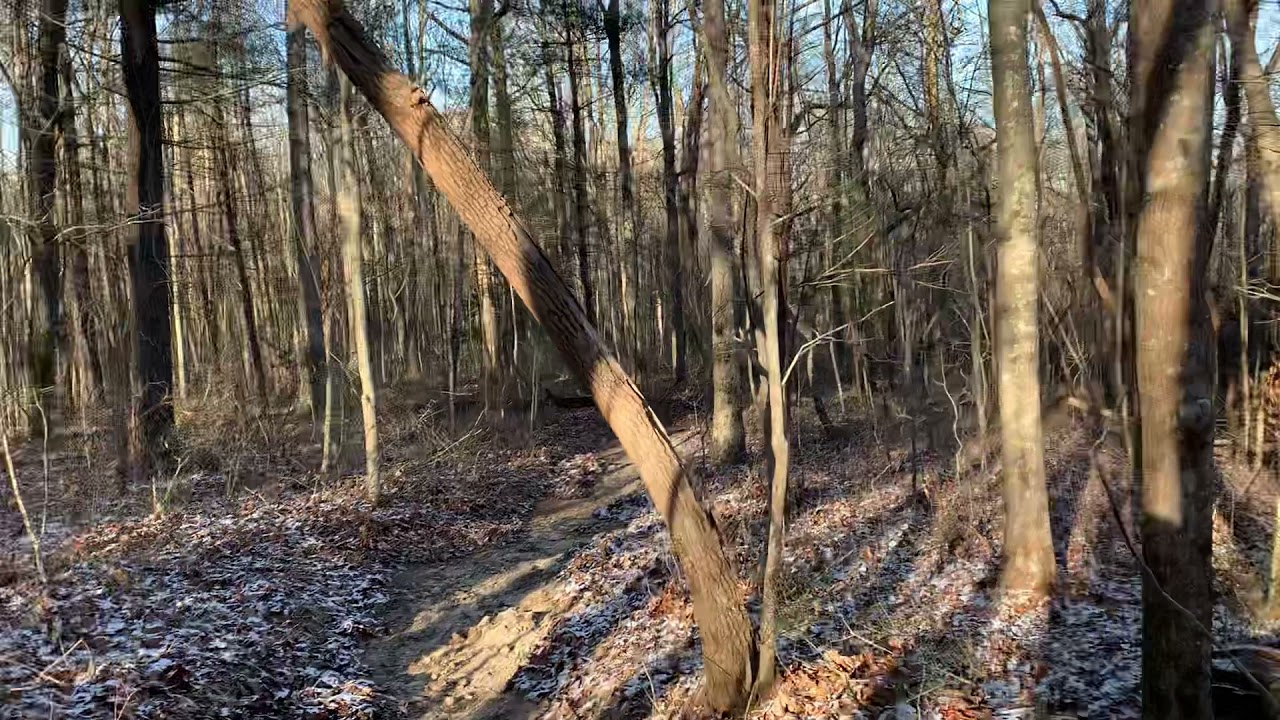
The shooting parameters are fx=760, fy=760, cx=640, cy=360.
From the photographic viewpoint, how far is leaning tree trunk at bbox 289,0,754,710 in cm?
468

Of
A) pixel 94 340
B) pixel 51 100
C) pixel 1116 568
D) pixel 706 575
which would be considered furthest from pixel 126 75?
pixel 1116 568

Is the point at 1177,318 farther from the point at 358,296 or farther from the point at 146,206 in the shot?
the point at 146,206

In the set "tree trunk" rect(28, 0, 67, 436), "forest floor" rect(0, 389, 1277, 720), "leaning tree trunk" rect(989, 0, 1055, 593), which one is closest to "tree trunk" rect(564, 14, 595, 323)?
"forest floor" rect(0, 389, 1277, 720)

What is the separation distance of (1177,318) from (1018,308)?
11.3ft

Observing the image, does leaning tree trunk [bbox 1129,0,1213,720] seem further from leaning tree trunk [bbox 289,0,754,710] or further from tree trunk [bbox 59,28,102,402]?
tree trunk [bbox 59,28,102,402]

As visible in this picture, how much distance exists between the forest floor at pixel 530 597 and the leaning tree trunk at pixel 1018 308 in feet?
1.72

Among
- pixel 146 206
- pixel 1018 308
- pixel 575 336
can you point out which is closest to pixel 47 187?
pixel 146 206

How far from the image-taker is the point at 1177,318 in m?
3.08

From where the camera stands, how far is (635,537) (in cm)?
927

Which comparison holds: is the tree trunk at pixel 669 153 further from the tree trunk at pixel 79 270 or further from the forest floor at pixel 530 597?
the tree trunk at pixel 79 270

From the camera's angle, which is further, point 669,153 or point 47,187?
point 669,153

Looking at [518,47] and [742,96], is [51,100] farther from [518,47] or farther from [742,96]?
[742,96]

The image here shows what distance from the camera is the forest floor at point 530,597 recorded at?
508cm

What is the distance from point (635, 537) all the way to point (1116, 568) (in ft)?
16.4
